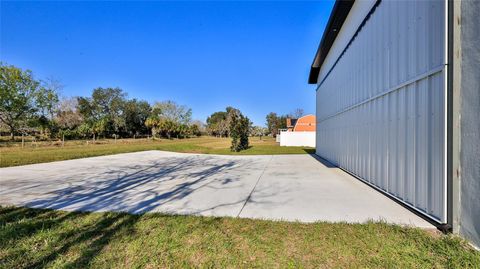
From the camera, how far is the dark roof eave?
26.1 ft

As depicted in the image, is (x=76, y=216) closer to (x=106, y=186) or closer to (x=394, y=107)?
(x=106, y=186)

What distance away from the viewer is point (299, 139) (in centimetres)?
2584

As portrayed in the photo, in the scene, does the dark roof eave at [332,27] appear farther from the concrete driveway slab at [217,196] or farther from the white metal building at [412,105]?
the concrete driveway slab at [217,196]

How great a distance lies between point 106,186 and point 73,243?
3.37m

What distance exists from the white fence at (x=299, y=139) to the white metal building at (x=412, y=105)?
1870 cm

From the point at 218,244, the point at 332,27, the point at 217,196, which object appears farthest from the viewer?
the point at 332,27

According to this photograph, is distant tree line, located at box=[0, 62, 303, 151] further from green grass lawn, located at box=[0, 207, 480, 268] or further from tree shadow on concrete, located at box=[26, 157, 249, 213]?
green grass lawn, located at box=[0, 207, 480, 268]

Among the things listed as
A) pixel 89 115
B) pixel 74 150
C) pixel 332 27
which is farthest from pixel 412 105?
pixel 89 115

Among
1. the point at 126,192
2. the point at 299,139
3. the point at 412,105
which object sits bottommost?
the point at 126,192

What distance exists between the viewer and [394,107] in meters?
4.29

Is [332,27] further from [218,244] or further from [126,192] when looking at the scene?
[218,244]

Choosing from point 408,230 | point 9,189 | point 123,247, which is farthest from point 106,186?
point 408,230

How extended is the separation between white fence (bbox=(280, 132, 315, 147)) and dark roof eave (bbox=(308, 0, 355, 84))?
456 inches

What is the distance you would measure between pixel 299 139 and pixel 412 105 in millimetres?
22557
